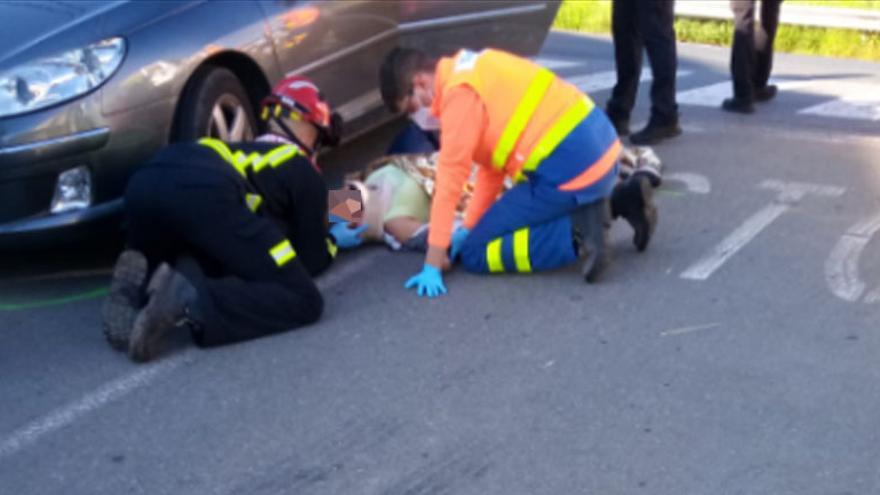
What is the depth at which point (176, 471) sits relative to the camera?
3740 mm

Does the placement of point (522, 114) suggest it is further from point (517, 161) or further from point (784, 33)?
point (784, 33)

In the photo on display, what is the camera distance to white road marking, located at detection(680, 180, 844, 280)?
5.28 metres

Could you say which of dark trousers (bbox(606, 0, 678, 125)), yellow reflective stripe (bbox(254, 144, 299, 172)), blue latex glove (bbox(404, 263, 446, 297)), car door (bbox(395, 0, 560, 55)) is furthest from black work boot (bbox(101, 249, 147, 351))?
dark trousers (bbox(606, 0, 678, 125))

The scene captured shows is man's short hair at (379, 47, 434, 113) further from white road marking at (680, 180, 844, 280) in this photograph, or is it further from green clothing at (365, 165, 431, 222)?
white road marking at (680, 180, 844, 280)

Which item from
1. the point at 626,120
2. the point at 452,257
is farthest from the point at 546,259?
the point at 626,120

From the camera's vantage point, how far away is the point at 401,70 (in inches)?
194

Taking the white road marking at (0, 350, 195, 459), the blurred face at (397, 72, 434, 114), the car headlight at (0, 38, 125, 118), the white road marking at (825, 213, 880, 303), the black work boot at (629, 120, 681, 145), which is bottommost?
Result: the black work boot at (629, 120, 681, 145)

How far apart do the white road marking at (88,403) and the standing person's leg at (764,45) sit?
196 inches

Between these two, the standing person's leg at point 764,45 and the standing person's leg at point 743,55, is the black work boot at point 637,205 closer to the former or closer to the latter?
the standing person's leg at point 743,55

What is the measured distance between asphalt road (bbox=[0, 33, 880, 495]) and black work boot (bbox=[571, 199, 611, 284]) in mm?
91

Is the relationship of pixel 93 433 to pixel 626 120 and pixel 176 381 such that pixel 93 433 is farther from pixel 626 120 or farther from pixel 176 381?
pixel 626 120

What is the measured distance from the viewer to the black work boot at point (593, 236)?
Answer: 511 cm

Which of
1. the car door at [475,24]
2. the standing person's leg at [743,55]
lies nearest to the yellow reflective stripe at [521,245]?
the car door at [475,24]

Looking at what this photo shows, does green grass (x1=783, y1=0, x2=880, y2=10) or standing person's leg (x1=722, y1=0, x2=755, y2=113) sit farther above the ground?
standing person's leg (x1=722, y1=0, x2=755, y2=113)
